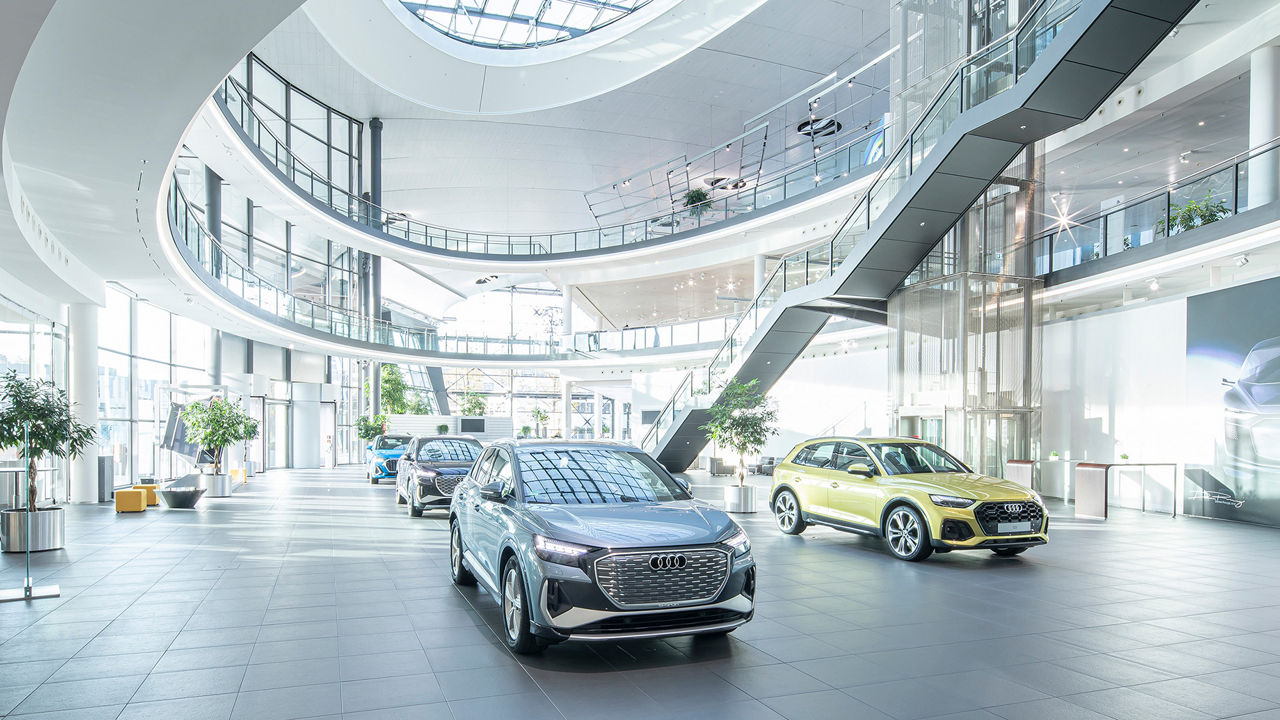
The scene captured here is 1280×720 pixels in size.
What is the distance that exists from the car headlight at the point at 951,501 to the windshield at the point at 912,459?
83 cm

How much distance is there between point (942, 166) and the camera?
14281mm

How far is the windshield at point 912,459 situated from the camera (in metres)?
10.2

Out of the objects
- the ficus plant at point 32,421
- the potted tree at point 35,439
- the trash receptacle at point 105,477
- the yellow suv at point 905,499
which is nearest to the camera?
the yellow suv at point 905,499

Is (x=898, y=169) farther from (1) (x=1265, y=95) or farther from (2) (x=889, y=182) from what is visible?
(1) (x=1265, y=95)

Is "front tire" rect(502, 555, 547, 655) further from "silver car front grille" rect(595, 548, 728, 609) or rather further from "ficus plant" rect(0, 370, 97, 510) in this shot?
"ficus plant" rect(0, 370, 97, 510)

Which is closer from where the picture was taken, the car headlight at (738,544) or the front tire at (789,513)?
the car headlight at (738,544)

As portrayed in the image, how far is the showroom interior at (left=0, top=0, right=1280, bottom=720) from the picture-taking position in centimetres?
535

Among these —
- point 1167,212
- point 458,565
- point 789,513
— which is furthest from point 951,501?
point 1167,212

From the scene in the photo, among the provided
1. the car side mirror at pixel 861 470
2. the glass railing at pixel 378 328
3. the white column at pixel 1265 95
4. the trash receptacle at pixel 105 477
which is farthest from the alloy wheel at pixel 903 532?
the trash receptacle at pixel 105 477

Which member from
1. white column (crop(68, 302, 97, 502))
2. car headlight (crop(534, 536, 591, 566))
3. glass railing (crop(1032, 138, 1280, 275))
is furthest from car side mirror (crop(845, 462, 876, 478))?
white column (crop(68, 302, 97, 502))

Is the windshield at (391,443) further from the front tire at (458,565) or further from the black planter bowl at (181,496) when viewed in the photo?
the front tire at (458,565)

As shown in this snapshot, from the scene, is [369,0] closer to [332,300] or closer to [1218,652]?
[332,300]

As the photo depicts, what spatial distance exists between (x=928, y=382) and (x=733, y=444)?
16.0 ft

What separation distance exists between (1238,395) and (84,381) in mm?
21902
